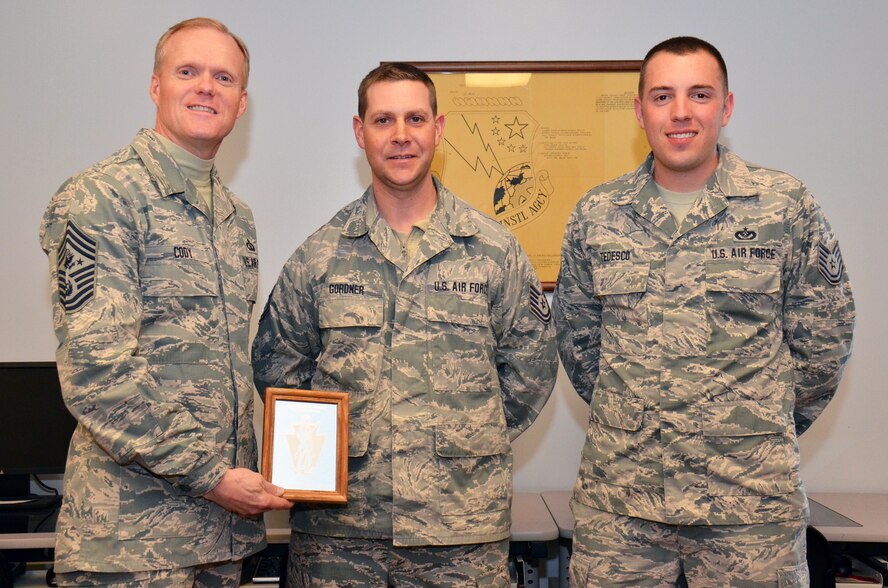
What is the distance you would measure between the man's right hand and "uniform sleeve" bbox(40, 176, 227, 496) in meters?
0.03

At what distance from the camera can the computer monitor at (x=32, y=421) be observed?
3123 millimetres

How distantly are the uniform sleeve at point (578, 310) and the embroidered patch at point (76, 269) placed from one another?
1.29m

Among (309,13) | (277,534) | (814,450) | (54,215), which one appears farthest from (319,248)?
(814,450)

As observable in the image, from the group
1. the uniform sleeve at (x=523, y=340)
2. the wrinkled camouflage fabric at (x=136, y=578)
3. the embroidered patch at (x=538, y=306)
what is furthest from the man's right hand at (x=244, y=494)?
the embroidered patch at (x=538, y=306)

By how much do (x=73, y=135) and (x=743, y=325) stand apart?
2585 millimetres

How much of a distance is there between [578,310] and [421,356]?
53cm

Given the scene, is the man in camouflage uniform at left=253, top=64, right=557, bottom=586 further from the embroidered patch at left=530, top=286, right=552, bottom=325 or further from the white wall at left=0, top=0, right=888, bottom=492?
the white wall at left=0, top=0, right=888, bottom=492

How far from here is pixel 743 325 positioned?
2184mm

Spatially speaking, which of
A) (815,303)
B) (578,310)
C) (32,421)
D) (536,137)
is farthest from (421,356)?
(32,421)

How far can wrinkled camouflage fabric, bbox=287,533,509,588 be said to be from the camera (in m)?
2.20

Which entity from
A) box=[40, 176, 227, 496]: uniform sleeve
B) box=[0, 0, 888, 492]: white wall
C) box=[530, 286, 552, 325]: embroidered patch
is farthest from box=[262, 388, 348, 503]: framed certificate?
box=[0, 0, 888, 492]: white wall

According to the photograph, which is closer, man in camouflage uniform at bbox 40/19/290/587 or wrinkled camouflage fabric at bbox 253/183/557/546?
man in camouflage uniform at bbox 40/19/290/587

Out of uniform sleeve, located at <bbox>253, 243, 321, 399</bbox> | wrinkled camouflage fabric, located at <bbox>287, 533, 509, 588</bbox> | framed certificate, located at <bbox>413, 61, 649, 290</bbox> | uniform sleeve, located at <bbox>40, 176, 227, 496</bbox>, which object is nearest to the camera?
uniform sleeve, located at <bbox>40, 176, 227, 496</bbox>

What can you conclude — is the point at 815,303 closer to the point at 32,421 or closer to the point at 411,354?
the point at 411,354
